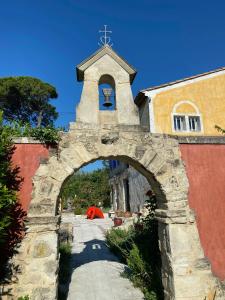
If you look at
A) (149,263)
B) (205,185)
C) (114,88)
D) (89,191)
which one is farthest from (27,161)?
(89,191)

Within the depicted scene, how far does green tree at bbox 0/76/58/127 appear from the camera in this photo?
2423 centimetres

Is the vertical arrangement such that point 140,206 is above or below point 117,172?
below

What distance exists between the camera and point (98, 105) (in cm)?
518

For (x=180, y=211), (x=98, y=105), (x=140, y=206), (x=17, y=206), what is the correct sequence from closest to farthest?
(x=17, y=206), (x=180, y=211), (x=98, y=105), (x=140, y=206)

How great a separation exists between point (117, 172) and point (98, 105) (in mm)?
16170

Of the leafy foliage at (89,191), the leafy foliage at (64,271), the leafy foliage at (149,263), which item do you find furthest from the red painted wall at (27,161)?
the leafy foliage at (89,191)

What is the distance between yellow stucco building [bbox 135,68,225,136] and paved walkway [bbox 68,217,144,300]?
629 centimetres

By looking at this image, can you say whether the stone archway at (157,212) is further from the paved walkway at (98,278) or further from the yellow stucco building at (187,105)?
the yellow stucco building at (187,105)

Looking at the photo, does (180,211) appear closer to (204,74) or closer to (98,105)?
(98,105)

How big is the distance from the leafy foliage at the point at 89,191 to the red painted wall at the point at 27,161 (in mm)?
23785

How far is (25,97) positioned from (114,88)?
21.6 m

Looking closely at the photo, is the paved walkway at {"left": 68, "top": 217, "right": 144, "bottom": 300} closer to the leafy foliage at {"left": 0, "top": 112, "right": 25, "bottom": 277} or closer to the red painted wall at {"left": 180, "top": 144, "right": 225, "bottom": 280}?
the red painted wall at {"left": 180, "top": 144, "right": 225, "bottom": 280}

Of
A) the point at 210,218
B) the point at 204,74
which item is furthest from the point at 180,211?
the point at 204,74

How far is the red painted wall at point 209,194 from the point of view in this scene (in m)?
4.94
